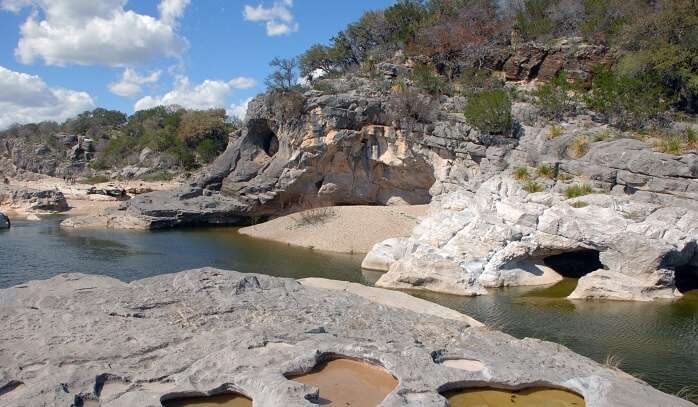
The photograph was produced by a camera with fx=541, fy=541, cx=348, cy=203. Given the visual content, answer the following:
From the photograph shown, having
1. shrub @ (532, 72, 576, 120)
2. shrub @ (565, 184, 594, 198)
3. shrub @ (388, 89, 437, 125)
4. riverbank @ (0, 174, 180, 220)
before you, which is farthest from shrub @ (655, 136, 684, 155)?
riverbank @ (0, 174, 180, 220)

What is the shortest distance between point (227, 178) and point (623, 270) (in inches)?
1021

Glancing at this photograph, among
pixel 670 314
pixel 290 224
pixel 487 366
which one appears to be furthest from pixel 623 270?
pixel 290 224

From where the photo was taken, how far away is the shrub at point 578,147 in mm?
24297

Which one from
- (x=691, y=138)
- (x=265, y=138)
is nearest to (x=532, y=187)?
(x=691, y=138)

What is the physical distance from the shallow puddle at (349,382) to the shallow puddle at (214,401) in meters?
0.87

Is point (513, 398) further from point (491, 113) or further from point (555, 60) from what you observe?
point (555, 60)

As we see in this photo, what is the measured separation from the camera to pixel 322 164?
34531 millimetres

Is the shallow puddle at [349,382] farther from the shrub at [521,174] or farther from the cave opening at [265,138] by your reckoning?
the cave opening at [265,138]

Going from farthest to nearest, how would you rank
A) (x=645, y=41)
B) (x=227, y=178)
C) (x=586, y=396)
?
(x=227, y=178)
(x=645, y=41)
(x=586, y=396)

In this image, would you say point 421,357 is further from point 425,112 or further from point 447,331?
point 425,112

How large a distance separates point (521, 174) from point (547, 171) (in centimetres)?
121

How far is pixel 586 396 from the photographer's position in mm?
7840

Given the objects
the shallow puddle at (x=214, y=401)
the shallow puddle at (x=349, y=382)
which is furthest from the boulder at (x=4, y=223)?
the shallow puddle at (x=349, y=382)

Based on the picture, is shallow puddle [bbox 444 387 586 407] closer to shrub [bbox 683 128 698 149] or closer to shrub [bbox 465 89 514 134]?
shrub [bbox 683 128 698 149]
